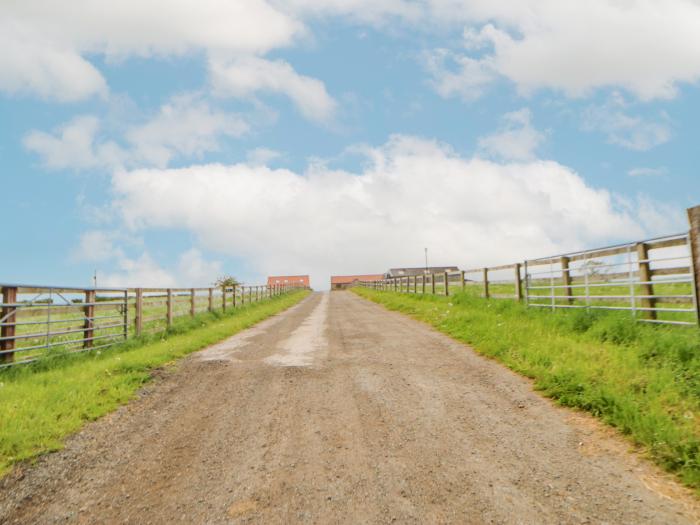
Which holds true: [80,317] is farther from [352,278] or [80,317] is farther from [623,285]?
[352,278]

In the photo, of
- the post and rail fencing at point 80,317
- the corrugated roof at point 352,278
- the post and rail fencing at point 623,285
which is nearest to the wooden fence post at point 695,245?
the post and rail fencing at point 623,285

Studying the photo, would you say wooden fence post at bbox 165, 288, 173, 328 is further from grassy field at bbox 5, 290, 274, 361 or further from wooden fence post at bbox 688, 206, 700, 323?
wooden fence post at bbox 688, 206, 700, 323

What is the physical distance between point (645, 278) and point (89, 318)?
13.0m

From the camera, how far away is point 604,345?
689 centimetres

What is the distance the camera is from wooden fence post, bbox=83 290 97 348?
10599 mm

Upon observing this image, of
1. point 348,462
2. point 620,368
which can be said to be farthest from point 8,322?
point 620,368

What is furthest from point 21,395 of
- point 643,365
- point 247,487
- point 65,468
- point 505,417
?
point 643,365

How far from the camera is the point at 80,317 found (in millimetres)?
10359

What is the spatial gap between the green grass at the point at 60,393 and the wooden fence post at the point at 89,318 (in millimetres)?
845

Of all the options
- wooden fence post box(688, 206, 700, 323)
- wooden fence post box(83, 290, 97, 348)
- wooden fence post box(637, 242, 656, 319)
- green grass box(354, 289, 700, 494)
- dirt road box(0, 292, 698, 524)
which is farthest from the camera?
wooden fence post box(83, 290, 97, 348)

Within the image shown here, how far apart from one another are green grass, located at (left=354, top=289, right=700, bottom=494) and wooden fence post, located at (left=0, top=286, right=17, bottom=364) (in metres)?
9.44

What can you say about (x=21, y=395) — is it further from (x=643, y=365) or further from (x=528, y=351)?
(x=643, y=365)

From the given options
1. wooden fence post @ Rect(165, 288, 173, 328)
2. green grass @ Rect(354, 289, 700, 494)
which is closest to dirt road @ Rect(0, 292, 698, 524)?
green grass @ Rect(354, 289, 700, 494)

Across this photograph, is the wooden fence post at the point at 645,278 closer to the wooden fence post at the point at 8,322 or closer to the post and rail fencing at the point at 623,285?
the post and rail fencing at the point at 623,285
